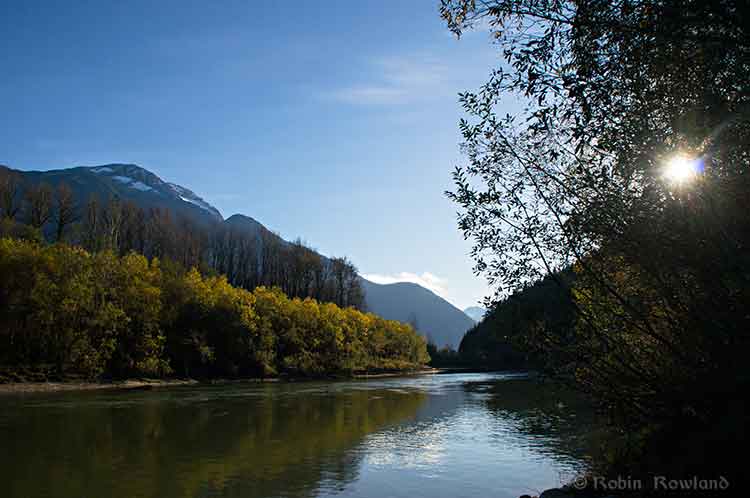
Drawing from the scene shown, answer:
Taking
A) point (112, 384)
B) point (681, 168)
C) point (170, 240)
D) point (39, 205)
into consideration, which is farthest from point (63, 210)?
point (681, 168)

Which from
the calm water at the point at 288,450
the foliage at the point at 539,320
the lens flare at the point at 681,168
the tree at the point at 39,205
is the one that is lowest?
the calm water at the point at 288,450

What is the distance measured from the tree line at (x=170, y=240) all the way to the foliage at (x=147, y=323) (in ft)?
29.6

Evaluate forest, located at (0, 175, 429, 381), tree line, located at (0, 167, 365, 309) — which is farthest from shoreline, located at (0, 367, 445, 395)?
tree line, located at (0, 167, 365, 309)

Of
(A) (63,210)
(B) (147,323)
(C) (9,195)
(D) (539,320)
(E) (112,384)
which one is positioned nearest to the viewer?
(D) (539,320)

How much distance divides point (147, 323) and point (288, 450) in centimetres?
4719

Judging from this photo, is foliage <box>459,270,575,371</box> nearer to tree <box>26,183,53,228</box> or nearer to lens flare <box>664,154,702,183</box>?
lens flare <box>664,154,702,183</box>

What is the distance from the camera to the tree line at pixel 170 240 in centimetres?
8004

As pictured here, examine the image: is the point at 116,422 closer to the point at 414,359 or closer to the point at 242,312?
the point at 242,312

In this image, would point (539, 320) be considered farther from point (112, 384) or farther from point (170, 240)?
point (170, 240)

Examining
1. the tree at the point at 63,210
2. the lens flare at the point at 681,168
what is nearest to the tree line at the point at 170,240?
the tree at the point at 63,210

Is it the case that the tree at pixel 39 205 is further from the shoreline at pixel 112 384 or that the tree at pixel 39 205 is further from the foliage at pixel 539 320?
the foliage at pixel 539 320

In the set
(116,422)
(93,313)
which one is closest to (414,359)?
(93,313)

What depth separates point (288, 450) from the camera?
20.5 metres

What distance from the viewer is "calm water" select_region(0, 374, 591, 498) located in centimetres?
1506
